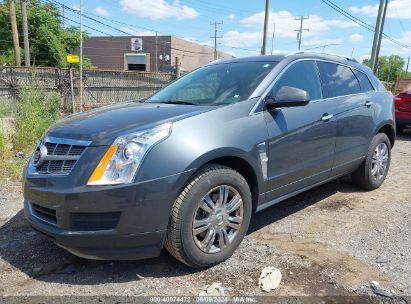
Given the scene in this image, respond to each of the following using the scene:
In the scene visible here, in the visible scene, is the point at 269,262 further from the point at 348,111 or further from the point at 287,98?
the point at 348,111

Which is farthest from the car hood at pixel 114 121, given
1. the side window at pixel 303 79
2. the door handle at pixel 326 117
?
the door handle at pixel 326 117

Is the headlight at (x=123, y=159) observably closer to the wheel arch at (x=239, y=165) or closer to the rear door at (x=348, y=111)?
the wheel arch at (x=239, y=165)

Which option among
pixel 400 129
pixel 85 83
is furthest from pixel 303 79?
pixel 85 83

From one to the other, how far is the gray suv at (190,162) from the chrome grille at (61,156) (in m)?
0.01

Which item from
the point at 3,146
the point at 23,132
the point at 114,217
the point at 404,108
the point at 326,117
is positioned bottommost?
the point at 3,146

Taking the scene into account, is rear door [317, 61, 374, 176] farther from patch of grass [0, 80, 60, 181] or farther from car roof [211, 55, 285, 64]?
patch of grass [0, 80, 60, 181]

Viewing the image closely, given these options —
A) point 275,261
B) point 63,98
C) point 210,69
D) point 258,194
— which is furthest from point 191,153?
point 63,98

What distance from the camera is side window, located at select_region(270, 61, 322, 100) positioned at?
13.1 feet

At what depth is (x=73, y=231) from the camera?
2.85 meters

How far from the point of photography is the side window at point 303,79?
3979 mm

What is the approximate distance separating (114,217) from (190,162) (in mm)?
660

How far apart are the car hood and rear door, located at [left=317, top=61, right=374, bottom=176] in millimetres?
1808

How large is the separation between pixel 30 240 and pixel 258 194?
7.18 ft

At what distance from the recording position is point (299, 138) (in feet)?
12.8
